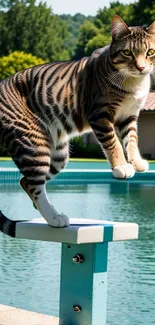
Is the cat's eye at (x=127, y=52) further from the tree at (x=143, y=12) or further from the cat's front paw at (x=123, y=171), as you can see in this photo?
the tree at (x=143, y=12)

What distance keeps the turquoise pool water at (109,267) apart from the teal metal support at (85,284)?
2.19m

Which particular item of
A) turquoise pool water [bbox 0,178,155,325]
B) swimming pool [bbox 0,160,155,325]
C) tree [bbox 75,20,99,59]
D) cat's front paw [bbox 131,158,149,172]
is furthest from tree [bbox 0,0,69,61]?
cat's front paw [bbox 131,158,149,172]

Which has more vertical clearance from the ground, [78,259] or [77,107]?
[77,107]

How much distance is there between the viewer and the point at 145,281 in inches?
324

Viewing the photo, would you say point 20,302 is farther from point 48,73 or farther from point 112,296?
point 48,73

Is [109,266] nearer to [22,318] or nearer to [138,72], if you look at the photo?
[22,318]

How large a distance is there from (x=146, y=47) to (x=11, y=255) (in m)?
6.63

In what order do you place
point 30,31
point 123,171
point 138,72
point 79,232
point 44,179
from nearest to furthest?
point 138,72, point 123,171, point 44,179, point 79,232, point 30,31

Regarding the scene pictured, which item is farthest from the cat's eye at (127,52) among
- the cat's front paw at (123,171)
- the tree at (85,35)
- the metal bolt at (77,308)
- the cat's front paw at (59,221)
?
the tree at (85,35)

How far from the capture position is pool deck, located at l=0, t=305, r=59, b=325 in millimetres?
4836

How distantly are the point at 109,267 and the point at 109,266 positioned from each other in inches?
1.9

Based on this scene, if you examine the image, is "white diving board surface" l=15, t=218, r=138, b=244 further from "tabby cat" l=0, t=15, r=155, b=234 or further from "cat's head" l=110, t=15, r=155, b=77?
"cat's head" l=110, t=15, r=155, b=77

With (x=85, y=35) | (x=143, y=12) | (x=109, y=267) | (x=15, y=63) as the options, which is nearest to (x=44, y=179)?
(x=109, y=267)

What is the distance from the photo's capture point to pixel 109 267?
8.84 metres
